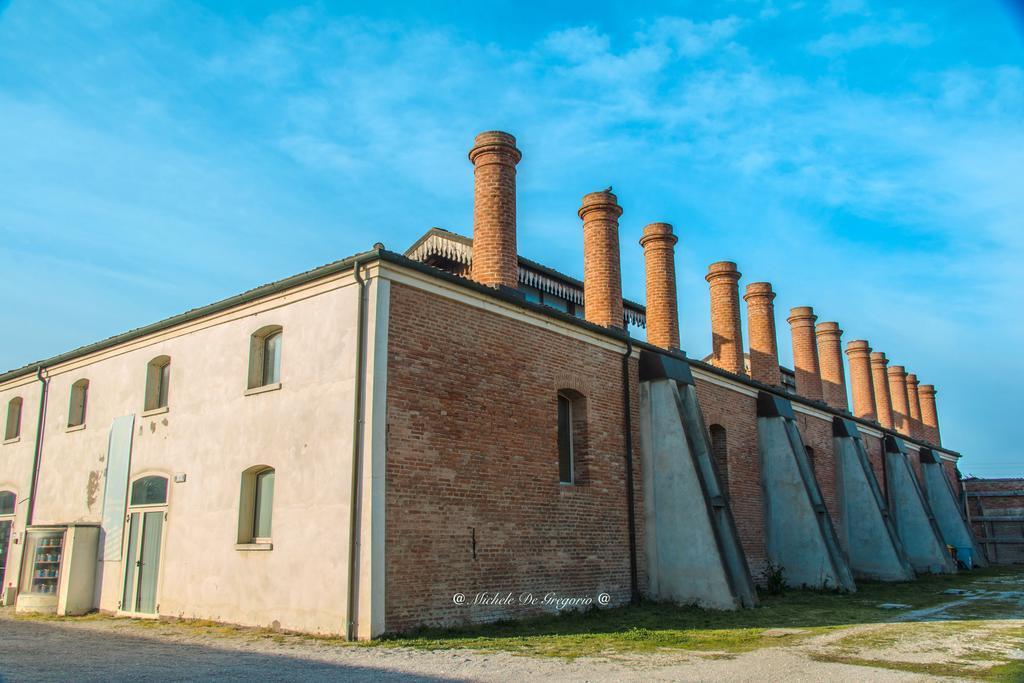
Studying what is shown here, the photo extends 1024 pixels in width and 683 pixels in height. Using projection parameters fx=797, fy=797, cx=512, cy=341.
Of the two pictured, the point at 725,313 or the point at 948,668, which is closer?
the point at 948,668

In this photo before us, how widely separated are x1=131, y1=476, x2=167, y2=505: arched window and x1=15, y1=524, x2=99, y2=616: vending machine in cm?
128

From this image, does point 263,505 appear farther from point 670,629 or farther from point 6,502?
point 6,502

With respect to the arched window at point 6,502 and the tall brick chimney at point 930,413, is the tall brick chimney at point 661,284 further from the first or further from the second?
the tall brick chimney at point 930,413

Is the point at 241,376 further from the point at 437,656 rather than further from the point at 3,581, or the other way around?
the point at 3,581

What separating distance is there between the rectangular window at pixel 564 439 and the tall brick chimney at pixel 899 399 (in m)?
26.6

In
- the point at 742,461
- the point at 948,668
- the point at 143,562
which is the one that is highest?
the point at 742,461

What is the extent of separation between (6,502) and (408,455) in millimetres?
12472

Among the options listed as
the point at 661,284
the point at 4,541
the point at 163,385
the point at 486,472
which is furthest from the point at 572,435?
the point at 4,541

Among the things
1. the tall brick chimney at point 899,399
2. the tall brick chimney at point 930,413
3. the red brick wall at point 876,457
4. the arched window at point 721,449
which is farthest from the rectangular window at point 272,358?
the tall brick chimney at point 930,413

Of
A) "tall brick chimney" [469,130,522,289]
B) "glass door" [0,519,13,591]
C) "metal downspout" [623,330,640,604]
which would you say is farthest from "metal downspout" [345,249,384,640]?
"glass door" [0,519,13,591]

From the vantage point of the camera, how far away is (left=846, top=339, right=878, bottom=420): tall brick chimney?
103 ft

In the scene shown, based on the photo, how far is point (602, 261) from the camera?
54.4ft

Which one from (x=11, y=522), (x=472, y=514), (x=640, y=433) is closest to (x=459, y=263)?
(x=640, y=433)

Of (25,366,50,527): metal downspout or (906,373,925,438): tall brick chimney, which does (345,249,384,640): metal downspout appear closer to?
(25,366,50,527): metal downspout
